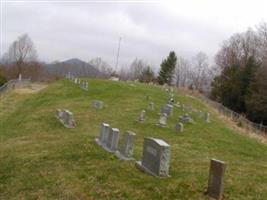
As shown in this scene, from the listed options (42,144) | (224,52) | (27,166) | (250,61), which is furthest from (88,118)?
(224,52)

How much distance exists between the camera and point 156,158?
10.7m

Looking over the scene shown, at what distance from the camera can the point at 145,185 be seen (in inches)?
387

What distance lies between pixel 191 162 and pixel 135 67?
120 m

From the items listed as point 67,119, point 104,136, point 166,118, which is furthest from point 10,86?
point 104,136

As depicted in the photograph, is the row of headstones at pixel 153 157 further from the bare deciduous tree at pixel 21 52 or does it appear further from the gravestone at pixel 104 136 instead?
A: the bare deciduous tree at pixel 21 52

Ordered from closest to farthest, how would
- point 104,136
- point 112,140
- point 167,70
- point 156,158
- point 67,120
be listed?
point 156,158 → point 112,140 → point 104,136 → point 67,120 → point 167,70

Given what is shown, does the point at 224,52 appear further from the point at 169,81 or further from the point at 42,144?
the point at 42,144

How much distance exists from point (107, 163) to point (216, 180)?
4.22 meters

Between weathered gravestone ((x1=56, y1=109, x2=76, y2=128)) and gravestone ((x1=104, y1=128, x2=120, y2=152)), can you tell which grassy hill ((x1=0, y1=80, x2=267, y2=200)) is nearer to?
gravestone ((x1=104, y1=128, x2=120, y2=152))

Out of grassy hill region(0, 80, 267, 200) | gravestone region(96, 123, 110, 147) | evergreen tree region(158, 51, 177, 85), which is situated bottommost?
grassy hill region(0, 80, 267, 200)

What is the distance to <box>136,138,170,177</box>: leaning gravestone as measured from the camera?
10.5 m

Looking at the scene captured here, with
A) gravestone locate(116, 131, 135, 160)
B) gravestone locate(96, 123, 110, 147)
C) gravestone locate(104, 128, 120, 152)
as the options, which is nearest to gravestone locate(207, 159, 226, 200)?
gravestone locate(116, 131, 135, 160)

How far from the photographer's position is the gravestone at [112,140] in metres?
14.1

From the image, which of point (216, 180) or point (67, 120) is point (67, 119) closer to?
point (67, 120)
